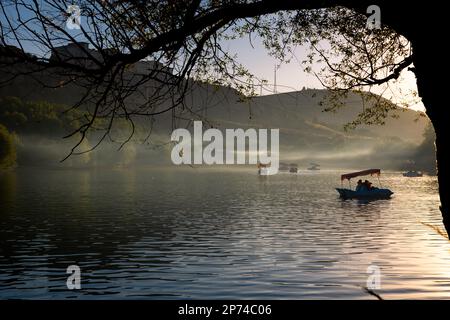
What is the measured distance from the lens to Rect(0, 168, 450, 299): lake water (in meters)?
34.2

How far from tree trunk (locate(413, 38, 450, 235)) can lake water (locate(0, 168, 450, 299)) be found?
10.8 ft

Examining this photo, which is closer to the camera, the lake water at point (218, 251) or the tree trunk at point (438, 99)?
the tree trunk at point (438, 99)

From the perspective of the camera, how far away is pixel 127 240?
188ft

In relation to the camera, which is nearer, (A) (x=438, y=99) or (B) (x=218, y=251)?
(A) (x=438, y=99)

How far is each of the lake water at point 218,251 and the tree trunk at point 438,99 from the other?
3.29 meters

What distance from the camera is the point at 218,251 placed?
49.9 metres

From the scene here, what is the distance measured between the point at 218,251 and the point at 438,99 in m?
43.8

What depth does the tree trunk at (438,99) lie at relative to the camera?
22.9 feet

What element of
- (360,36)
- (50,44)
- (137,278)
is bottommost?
(137,278)
